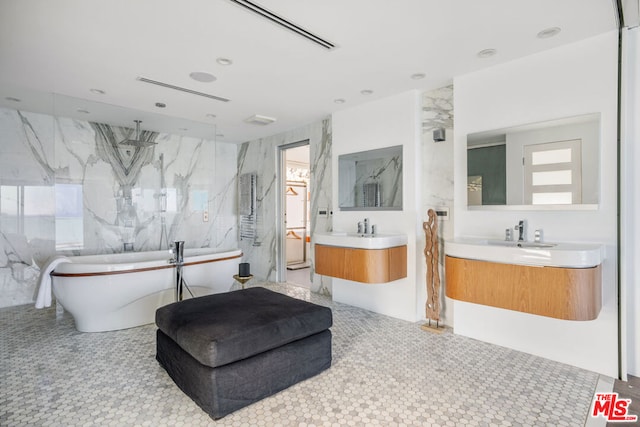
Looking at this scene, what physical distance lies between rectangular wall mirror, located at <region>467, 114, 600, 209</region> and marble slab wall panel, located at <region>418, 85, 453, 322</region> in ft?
0.95

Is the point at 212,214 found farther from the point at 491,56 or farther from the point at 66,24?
the point at 491,56

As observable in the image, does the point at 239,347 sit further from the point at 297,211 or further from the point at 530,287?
the point at 297,211

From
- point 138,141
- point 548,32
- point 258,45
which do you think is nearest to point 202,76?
point 258,45

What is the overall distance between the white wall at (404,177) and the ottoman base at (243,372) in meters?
1.39

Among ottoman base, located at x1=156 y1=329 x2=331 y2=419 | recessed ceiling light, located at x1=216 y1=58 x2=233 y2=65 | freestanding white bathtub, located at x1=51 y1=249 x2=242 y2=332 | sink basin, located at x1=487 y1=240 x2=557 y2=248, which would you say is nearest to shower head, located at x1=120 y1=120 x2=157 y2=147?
freestanding white bathtub, located at x1=51 y1=249 x2=242 y2=332

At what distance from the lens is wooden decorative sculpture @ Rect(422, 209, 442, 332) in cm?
316

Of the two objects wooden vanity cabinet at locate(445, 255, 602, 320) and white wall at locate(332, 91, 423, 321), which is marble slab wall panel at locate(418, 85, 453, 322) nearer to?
white wall at locate(332, 91, 423, 321)

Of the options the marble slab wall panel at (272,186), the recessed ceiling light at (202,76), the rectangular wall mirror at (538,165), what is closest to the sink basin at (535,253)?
the rectangular wall mirror at (538,165)

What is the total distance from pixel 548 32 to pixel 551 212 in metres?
1.26

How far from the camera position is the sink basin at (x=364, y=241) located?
316 centimetres

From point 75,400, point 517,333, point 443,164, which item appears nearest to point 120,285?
point 75,400

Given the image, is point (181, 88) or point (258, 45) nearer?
point (258, 45)

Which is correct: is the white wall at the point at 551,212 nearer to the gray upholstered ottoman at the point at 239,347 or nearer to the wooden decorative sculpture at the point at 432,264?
the wooden decorative sculpture at the point at 432,264

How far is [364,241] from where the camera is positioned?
10.4 feet
